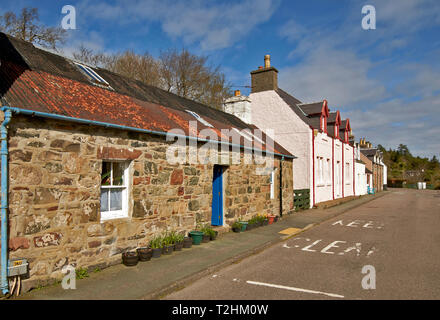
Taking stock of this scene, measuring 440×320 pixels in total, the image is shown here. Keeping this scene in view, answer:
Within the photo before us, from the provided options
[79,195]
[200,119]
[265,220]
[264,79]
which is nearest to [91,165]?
[79,195]

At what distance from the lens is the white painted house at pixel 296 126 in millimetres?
18625

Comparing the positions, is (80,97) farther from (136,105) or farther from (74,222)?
(74,222)

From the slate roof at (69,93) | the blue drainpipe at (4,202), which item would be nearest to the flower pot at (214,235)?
the slate roof at (69,93)

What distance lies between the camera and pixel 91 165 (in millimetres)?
6547

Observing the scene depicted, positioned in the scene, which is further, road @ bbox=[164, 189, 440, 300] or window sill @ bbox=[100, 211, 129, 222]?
window sill @ bbox=[100, 211, 129, 222]

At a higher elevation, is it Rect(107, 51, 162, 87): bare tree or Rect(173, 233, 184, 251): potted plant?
Rect(107, 51, 162, 87): bare tree

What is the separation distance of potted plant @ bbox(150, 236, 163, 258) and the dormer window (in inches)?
182

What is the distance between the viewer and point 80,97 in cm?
720

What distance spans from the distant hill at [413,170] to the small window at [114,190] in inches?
2649

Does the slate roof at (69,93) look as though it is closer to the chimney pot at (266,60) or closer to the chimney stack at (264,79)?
the chimney stack at (264,79)

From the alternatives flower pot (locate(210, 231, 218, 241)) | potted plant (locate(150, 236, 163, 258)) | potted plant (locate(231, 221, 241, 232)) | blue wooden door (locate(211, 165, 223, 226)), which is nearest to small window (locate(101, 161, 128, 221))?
potted plant (locate(150, 236, 163, 258))

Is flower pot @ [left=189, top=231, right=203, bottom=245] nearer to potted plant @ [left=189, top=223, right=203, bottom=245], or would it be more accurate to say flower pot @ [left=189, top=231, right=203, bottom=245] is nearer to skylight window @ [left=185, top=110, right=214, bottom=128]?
potted plant @ [left=189, top=223, right=203, bottom=245]

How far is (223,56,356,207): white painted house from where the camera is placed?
18625 mm

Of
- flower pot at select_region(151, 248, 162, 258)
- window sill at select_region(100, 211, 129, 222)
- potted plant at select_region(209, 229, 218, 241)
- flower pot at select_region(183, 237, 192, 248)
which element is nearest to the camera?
window sill at select_region(100, 211, 129, 222)
